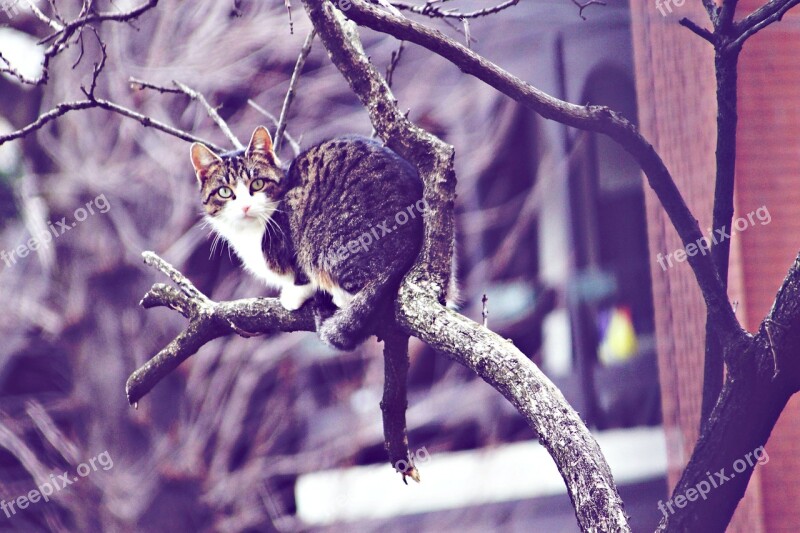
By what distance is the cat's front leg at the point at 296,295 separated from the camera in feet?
6.26

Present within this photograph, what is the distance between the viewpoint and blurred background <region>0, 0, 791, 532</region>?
4004mm

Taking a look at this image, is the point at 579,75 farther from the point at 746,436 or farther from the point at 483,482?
the point at 746,436

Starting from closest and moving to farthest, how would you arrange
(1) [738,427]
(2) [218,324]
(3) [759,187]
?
(1) [738,427], (2) [218,324], (3) [759,187]

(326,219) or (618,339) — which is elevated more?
(618,339)

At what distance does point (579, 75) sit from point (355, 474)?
2.34 m

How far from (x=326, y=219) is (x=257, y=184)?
305mm

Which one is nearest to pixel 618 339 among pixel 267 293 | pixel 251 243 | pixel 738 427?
pixel 267 293

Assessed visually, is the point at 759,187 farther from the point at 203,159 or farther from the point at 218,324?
the point at 218,324

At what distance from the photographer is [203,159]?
7.23 ft

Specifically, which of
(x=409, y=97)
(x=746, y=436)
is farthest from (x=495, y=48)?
(x=746, y=436)

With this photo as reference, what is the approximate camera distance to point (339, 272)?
6.14 feet

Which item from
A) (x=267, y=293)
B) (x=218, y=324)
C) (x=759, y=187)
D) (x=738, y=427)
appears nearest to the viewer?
(x=738, y=427)

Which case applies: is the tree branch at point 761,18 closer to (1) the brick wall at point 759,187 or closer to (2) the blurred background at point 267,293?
(1) the brick wall at point 759,187

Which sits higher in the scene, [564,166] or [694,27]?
[564,166]
